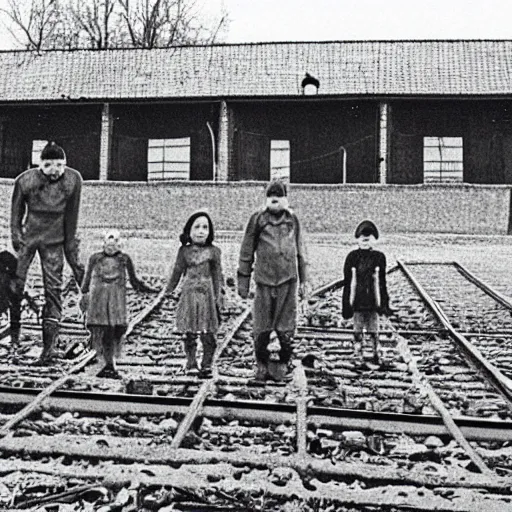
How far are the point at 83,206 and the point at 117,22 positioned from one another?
17.8m

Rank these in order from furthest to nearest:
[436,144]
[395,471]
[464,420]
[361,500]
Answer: [436,144] < [464,420] < [395,471] < [361,500]

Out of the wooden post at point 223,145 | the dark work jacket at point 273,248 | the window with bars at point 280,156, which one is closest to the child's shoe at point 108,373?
the dark work jacket at point 273,248

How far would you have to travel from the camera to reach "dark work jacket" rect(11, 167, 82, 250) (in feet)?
18.6

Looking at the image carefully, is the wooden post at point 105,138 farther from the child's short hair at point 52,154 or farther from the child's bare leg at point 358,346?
the child's bare leg at point 358,346

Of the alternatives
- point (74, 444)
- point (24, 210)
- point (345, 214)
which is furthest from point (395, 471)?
point (345, 214)

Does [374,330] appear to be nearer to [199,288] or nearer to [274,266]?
[274,266]

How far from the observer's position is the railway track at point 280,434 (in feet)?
10.4

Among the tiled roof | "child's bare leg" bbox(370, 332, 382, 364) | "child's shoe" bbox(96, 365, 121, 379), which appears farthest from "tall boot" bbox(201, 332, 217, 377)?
the tiled roof

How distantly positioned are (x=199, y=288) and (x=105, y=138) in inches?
596

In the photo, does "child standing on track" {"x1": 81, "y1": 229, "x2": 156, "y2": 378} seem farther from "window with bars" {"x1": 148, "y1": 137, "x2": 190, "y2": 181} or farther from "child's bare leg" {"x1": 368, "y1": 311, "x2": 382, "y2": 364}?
"window with bars" {"x1": 148, "y1": 137, "x2": 190, "y2": 181}

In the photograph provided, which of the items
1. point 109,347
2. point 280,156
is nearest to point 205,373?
point 109,347

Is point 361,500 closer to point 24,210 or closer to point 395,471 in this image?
point 395,471

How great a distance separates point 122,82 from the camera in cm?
1927

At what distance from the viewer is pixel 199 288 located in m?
5.61
